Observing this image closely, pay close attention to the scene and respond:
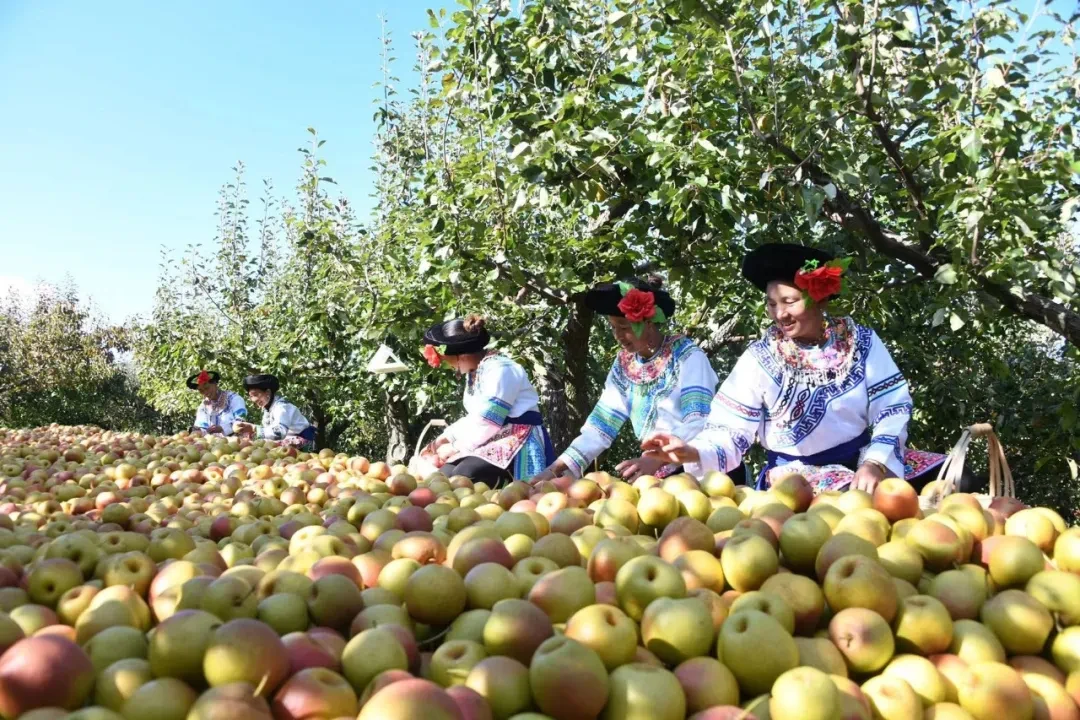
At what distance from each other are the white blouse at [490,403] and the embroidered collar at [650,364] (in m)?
0.93

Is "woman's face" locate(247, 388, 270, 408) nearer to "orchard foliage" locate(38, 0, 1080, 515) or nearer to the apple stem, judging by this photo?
"orchard foliage" locate(38, 0, 1080, 515)

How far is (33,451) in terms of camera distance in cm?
645

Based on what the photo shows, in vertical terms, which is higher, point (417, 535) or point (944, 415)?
point (944, 415)

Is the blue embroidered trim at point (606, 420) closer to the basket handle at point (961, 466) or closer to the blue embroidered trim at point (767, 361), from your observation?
the blue embroidered trim at point (767, 361)

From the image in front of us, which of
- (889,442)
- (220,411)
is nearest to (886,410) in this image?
(889,442)

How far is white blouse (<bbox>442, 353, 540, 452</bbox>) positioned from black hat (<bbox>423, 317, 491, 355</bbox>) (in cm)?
14

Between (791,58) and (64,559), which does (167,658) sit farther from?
(791,58)

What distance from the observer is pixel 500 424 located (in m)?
5.06

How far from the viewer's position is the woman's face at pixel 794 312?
342 cm

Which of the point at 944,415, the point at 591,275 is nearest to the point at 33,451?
the point at 591,275

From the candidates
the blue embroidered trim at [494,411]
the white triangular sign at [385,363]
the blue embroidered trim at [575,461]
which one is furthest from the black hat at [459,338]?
the white triangular sign at [385,363]

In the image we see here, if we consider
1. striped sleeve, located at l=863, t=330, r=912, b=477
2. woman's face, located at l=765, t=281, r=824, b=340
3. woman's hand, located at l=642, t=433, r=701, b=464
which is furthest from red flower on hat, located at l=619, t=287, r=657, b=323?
striped sleeve, located at l=863, t=330, r=912, b=477

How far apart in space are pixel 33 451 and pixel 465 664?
6608 millimetres

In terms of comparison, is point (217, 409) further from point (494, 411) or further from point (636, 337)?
point (636, 337)
